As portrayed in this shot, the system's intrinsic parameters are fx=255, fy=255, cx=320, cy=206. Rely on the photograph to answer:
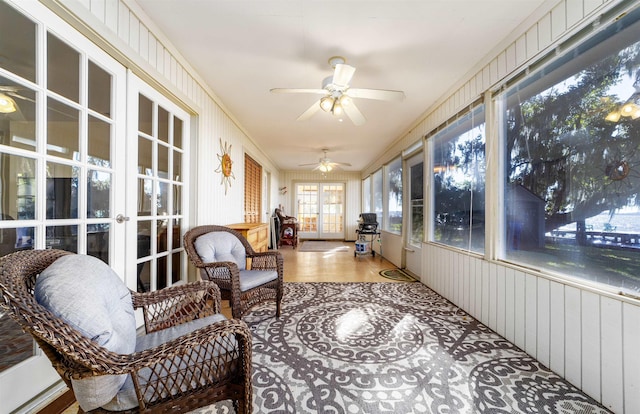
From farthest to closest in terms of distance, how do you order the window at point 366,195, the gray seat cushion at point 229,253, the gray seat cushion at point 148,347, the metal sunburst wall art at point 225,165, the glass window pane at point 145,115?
the window at point 366,195 < the metal sunburst wall art at point 225,165 < the gray seat cushion at point 229,253 < the glass window pane at point 145,115 < the gray seat cushion at point 148,347

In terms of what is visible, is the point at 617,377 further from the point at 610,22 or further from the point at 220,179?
the point at 220,179

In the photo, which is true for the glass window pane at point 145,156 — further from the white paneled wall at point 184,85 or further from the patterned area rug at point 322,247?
the patterned area rug at point 322,247

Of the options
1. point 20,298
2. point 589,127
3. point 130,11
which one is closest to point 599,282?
point 589,127

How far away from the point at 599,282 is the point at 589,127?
2.92 feet

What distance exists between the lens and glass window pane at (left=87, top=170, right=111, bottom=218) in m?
1.58

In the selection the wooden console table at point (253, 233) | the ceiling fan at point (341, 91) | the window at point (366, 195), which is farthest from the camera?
→ the window at point (366, 195)

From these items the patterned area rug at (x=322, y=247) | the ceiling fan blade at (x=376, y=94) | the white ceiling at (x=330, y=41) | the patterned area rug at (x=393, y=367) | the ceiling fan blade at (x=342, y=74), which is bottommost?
the patterned area rug at (x=322, y=247)

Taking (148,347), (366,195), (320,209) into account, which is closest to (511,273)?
(148,347)

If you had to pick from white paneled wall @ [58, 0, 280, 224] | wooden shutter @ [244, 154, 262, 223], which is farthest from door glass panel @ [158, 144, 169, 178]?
wooden shutter @ [244, 154, 262, 223]

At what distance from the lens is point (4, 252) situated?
1162 mm

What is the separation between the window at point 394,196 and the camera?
492cm

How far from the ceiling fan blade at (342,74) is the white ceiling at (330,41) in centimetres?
24

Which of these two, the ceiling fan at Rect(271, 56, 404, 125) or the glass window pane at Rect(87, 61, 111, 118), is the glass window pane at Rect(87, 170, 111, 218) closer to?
the glass window pane at Rect(87, 61, 111, 118)

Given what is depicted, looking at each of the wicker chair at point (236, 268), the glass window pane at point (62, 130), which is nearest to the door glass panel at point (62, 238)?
the glass window pane at point (62, 130)
